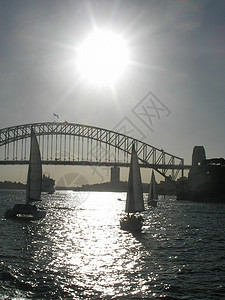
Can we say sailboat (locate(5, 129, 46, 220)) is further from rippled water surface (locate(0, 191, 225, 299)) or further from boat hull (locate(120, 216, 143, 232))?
boat hull (locate(120, 216, 143, 232))

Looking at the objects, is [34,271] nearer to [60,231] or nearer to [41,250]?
[41,250]

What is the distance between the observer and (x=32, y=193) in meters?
49.7

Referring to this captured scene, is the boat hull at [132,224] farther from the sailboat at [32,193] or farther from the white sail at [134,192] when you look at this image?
the sailboat at [32,193]

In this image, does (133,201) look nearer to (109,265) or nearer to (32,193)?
(32,193)

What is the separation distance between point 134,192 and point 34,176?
1348 centimetres

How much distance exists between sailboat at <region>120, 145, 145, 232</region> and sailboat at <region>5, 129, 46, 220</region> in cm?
1075

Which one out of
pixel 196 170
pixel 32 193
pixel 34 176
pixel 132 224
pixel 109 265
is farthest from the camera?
pixel 196 170

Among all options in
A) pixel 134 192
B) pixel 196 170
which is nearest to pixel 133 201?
pixel 134 192

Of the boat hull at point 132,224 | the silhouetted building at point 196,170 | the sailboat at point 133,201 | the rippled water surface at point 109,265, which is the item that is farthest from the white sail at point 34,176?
the silhouetted building at point 196,170

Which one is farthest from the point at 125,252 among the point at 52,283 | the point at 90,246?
the point at 52,283

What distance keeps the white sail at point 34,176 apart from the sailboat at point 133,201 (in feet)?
41.3

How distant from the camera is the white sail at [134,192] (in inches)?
1676

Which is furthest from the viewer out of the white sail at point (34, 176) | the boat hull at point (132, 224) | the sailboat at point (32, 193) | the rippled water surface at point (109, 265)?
the white sail at point (34, 176)

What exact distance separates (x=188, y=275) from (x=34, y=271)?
7638 millimetres
